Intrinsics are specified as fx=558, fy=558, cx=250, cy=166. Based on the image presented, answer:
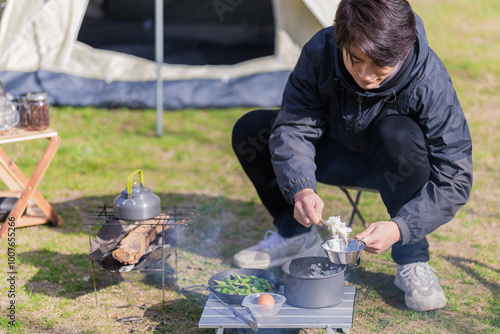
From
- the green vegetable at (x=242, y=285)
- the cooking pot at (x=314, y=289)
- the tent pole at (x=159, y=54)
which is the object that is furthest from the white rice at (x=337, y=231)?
the tent pole at (x=159, y=54)

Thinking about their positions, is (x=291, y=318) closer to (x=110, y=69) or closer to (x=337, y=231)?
(x=337, y=231)

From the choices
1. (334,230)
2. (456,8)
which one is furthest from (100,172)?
(456,8)

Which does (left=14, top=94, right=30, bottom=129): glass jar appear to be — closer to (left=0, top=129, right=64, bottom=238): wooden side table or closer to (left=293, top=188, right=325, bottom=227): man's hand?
(left=0, top=129, right=64, bottom=238): wooden side table

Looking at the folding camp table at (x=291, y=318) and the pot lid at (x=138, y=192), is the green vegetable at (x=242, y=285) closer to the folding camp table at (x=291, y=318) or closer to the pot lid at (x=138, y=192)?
the folding camp table at (x=291, y=318)

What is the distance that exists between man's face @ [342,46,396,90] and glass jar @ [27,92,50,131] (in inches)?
64.2

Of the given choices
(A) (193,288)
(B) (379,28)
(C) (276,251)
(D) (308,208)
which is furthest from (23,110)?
(B) (379,28)

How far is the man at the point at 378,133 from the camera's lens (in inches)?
76.4

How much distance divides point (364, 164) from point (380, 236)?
2.16 feet

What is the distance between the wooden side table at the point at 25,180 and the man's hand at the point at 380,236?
5.69ft

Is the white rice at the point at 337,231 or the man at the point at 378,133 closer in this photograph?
the man at the point at 378,133

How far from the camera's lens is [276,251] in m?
2.81

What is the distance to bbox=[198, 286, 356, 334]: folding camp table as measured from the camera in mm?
1968

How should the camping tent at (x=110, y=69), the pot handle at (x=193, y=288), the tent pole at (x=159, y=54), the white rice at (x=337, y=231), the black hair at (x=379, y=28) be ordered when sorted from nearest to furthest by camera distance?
the black hair at (x=379, y=28) → the white rice at (x=337, y=231) → the pot handle at (x=193, y=288) → the tent pole at (x=159, y=54) → the camping tent at (x=110, y=69)

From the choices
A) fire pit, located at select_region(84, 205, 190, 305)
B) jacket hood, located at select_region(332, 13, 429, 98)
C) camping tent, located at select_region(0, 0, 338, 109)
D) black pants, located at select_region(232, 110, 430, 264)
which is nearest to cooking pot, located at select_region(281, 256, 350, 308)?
black pants, located at select_region(232, 110, 430, 264)
